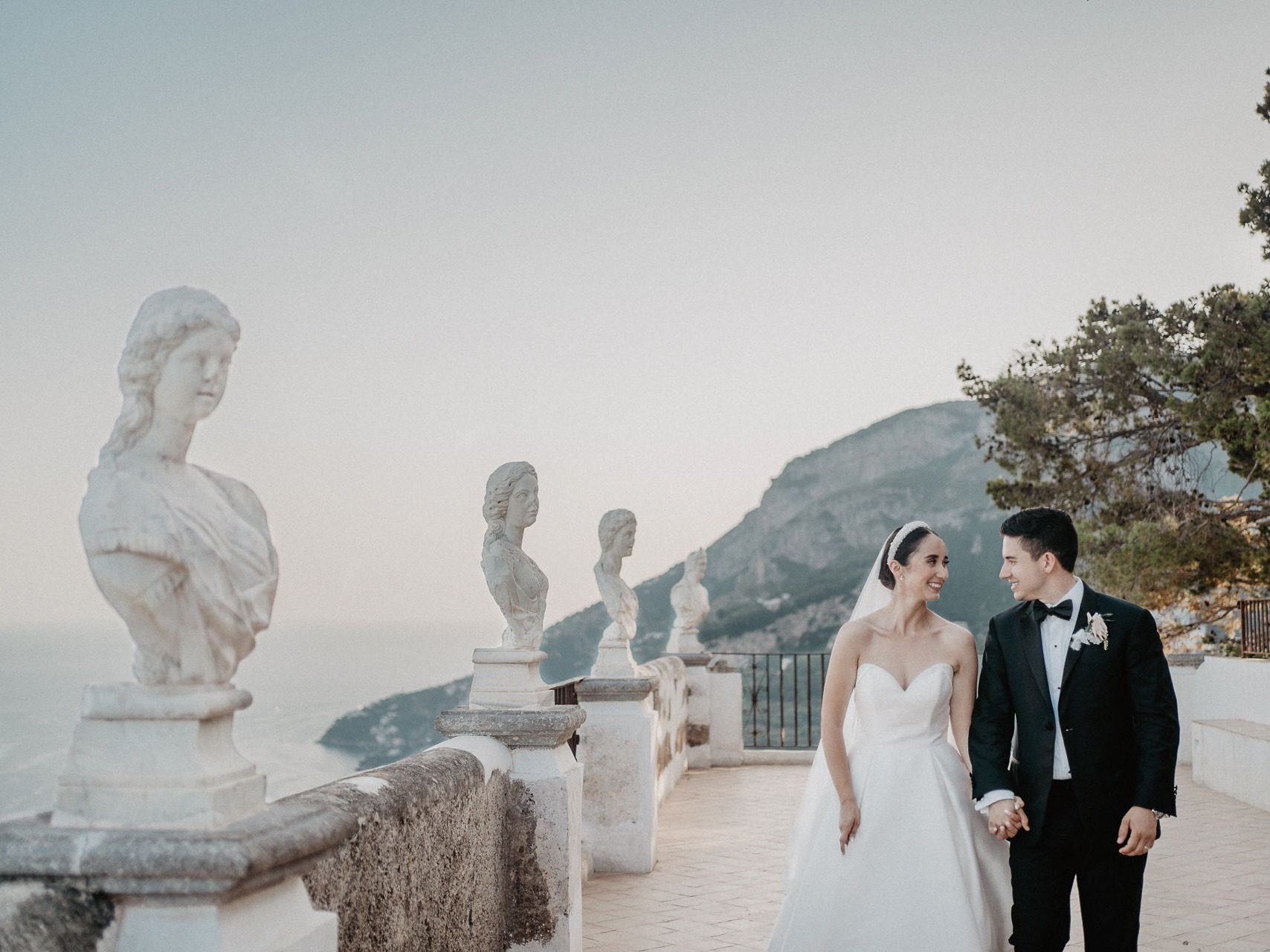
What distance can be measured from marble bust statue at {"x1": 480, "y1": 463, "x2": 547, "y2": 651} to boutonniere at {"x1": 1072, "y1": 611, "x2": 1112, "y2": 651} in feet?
7.50

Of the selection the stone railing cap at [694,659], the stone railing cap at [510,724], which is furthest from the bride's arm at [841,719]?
the stone railing cap at [694,659]

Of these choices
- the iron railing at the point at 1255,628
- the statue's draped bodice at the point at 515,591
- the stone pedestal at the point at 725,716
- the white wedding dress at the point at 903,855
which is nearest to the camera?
the white wedding dress at the point at 903,855

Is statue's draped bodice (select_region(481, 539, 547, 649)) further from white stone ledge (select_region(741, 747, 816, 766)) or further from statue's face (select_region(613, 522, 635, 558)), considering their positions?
white stone ledge (select_region(741, 747, 816, 766))

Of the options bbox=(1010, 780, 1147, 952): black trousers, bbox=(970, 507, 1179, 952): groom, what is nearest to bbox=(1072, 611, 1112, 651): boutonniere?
bbox=(970, 507, 1179, 952): groom

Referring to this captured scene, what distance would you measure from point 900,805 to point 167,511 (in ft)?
8.93

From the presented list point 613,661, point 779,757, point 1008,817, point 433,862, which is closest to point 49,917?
point 433,862

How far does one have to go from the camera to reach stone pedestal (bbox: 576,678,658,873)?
22.5 ft

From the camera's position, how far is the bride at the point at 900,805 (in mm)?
3625

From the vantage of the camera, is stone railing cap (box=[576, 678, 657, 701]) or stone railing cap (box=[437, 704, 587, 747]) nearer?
stone railing cap (box=[437, 704, 587, 747])

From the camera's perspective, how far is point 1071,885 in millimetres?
3303

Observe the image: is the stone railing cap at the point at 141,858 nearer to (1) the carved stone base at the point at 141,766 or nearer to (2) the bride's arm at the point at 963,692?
(1) the carved stone base at the point at 141,766

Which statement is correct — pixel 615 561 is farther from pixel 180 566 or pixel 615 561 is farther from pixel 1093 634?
pixel 180 566

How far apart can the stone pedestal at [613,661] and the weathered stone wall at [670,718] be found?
622mm

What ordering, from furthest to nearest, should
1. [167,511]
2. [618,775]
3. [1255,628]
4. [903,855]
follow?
1. [1255,628]
2. [618,775]
3. [903,855]
4. [167,511]
